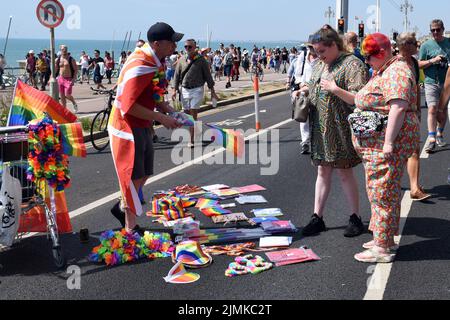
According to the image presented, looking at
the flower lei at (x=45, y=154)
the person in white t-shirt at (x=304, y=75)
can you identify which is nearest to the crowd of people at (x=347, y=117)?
the flower lei at (x=45, y=154)

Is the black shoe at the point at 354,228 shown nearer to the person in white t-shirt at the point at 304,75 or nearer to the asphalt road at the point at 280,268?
the asphalt road at the point at 280,268

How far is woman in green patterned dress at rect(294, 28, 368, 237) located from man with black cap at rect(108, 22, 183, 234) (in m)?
1.35

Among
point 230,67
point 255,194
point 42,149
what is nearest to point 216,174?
point 255,194

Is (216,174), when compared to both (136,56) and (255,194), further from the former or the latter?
(136,56)

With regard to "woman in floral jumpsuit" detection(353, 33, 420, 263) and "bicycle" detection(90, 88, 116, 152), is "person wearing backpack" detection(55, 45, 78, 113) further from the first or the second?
"woman in floral jumpsuit" detection(353, 33, 420, 263)

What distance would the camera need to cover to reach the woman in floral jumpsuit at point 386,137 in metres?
5.11

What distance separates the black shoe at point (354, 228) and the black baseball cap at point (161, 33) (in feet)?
8.05

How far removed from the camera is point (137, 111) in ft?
19.1

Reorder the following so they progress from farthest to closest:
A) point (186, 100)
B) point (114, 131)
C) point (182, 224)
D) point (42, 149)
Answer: point (186, 100)
point (182, 224)
point (114, 131)
point (42, 149)

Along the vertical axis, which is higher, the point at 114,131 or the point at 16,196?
the point at 114,131

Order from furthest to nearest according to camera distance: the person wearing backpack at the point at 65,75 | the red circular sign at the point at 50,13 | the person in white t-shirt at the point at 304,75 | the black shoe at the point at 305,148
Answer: the person wearing backpack at the point at 65,75 → the red circular sign at the point at 50,13 → the black shoe at the point at 305,148 → the person in white t-shirt at the point at 304,75

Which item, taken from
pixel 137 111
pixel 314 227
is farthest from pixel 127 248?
pixel 314 227

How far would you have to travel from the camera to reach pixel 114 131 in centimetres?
585

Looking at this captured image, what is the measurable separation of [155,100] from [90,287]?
1.93m
